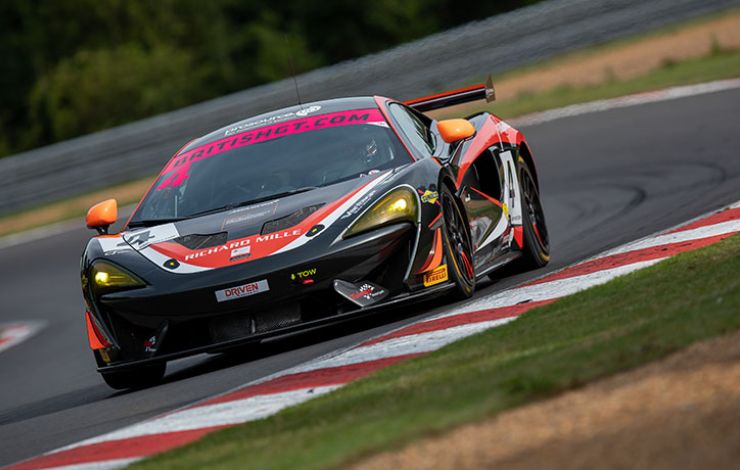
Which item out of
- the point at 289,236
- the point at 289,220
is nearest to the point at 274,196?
the point at 289,220

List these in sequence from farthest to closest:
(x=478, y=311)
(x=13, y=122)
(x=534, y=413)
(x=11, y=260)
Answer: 1. (x=13, y=122)
2. (x=11, y=260)
3. (x=478, y=311)
4. (x=534, y=413)

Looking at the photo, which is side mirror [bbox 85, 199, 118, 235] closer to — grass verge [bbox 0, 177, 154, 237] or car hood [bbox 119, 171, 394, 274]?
car hood [bbox 119, 171, 394, 274]

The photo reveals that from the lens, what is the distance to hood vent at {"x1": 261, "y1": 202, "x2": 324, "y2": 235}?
7223mm

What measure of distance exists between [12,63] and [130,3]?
502cm

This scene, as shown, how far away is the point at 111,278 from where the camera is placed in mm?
7242

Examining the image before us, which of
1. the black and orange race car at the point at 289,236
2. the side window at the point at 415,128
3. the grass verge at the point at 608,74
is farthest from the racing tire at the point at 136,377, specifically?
the grass verge at the point at 608,74

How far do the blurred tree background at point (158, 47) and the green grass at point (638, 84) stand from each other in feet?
88.0

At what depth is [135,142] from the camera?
2047cm

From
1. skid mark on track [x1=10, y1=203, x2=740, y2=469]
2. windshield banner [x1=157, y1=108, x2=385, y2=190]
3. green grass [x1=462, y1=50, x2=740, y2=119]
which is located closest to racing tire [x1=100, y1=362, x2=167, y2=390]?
windshield banner [x1=157, y1=108, x2=385, y2=190]

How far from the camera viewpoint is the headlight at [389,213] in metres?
7.11

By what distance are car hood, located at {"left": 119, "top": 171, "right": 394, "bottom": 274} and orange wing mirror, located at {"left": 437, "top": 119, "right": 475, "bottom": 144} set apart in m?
0.55

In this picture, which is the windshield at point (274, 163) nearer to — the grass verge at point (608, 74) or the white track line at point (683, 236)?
the white track line at point (683, 236)

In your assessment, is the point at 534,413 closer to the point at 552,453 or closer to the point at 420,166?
the point at 552,453

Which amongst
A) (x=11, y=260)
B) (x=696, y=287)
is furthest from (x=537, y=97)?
(x=696, y=287)
